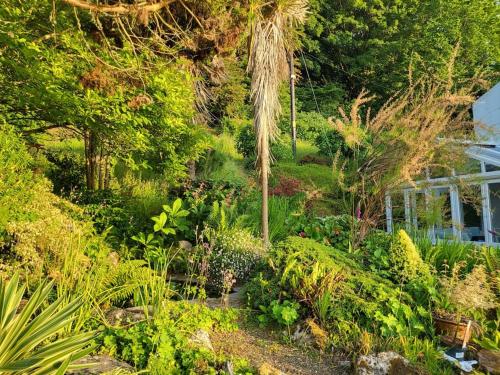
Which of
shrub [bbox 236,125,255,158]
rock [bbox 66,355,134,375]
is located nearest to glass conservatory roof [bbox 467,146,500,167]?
rock [bbox 66,355,134,375]

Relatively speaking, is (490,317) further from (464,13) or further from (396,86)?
(464,13)

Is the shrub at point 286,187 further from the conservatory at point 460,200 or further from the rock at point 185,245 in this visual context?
the rock at point 185,245

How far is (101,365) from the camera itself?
3137 millimetres

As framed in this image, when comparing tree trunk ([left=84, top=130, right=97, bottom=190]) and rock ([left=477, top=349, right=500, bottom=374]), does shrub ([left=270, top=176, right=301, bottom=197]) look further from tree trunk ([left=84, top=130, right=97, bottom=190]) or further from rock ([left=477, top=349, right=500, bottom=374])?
rock ([left=477, top=349, right=500, bottom=374])

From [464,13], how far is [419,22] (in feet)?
8.11

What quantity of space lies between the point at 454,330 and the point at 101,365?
3.36 m

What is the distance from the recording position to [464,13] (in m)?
24.4

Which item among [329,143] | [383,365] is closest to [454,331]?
[383,365]

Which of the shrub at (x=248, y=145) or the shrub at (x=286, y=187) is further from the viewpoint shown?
the shrub at (x=248, y=145)

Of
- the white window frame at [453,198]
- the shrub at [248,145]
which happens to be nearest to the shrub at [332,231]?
the white window frame at [453,198]

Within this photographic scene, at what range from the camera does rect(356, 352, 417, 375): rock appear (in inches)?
141

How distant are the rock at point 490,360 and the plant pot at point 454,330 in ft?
0.94

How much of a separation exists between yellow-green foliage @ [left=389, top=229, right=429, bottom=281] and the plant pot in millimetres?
661

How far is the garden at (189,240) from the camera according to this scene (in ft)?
11.8
